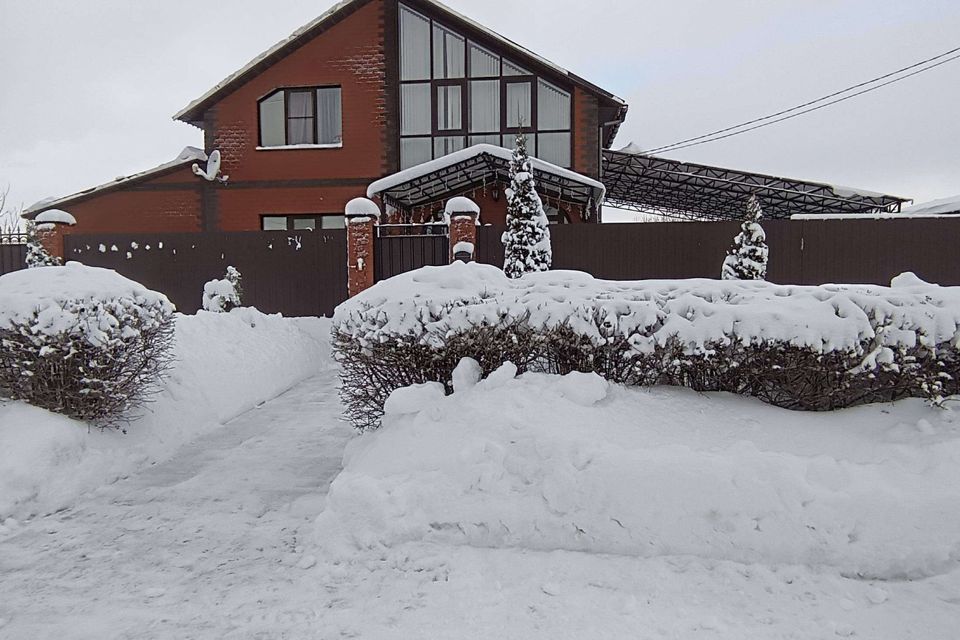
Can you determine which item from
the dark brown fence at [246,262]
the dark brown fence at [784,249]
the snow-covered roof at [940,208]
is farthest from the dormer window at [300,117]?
the snow-covered roof at [940,208]

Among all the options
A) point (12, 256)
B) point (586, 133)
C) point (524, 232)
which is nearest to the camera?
point (524, 232)

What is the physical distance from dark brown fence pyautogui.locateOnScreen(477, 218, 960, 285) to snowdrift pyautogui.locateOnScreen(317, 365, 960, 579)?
28.0 feet

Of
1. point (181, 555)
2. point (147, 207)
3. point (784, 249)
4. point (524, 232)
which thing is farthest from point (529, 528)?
point (147, 207)

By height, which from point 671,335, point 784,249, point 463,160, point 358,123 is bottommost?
point 671,335

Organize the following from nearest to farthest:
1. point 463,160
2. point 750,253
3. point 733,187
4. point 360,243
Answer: point 750,253 < point 360,243 < point 463,160 < point 733,187

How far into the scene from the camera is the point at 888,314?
3.88 metres

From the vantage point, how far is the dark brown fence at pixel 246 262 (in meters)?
13.0

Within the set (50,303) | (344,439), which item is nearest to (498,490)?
(344,439)

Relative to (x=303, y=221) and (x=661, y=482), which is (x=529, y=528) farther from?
(x=303, y=221)

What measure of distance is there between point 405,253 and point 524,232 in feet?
9.18

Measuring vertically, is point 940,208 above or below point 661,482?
above

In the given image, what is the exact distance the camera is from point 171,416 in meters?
5.87

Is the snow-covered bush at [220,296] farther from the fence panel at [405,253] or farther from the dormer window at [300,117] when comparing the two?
the dormer window at [300,117]

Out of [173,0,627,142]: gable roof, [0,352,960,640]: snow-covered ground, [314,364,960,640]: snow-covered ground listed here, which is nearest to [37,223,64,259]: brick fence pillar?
[173,0,627,142]: gable roof
